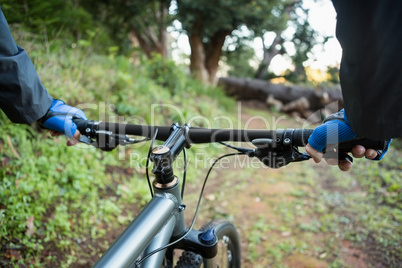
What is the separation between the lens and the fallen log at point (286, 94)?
42.2 ft

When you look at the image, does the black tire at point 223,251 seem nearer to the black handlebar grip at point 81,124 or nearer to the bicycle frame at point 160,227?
the bicycle frame at point 160,227

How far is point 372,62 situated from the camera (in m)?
0.87

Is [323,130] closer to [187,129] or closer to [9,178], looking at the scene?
[187,129]

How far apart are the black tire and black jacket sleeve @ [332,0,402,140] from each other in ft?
3.95

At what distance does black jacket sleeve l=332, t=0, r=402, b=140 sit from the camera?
2.72ft

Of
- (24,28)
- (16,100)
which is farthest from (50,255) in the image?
(24,28)

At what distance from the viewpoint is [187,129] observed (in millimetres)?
1449

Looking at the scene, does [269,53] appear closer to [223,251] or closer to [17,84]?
[223,251]

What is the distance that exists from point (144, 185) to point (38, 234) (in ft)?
5.46

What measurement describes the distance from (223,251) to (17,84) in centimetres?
178

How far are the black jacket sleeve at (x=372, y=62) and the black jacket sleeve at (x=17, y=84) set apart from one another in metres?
1.47

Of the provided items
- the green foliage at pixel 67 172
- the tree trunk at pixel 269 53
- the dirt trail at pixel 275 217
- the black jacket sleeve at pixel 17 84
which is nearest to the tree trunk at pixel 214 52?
the tree trunk at pixel 269 53

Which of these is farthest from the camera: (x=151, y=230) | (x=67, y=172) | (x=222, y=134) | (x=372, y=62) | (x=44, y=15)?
→ (x=44, y=15)

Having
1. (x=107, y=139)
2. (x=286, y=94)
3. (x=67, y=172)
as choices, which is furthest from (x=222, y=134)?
(x=286, y=94)
